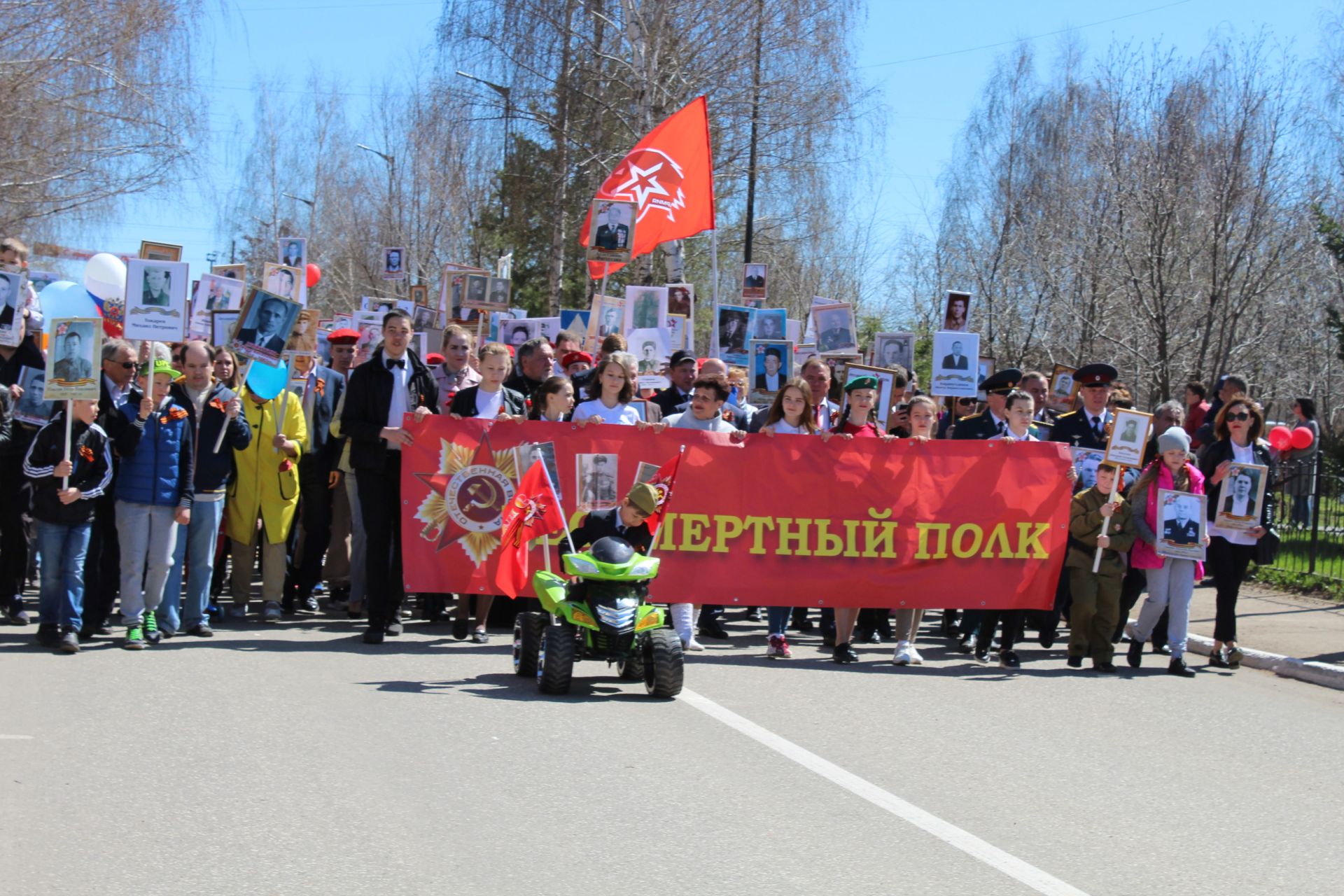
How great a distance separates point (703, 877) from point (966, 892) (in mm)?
900

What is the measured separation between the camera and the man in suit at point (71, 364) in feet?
30.6

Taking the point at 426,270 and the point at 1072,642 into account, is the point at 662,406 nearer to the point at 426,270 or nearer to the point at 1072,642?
the point at 1072,642

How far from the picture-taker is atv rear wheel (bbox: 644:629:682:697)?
26.6 feet

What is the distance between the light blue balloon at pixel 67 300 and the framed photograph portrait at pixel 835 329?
7309mm

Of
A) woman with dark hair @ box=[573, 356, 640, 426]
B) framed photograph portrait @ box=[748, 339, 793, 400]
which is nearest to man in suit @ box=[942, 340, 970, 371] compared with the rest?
framed photograph portrait @ box=[748, 339, 793, 400]

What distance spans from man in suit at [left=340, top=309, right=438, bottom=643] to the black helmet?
232 centimetres

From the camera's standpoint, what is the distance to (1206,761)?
7.29 meters

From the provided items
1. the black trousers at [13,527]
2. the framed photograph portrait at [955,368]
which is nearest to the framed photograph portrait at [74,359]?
the black trousers at [13,527]

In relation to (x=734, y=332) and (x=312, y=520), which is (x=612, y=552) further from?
(x=734, y=332)

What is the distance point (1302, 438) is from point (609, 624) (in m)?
7.67

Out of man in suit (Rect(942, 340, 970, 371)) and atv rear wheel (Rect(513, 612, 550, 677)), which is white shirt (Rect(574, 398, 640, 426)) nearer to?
atv rear wheel (Rect(513, 612, 550, 677))

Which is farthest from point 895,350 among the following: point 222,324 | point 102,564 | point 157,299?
point 102,564

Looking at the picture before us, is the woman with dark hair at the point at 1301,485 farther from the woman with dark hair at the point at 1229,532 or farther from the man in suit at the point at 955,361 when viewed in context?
the woman with dark hair at the point at 1229,532

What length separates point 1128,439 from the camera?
10062 millimetres
